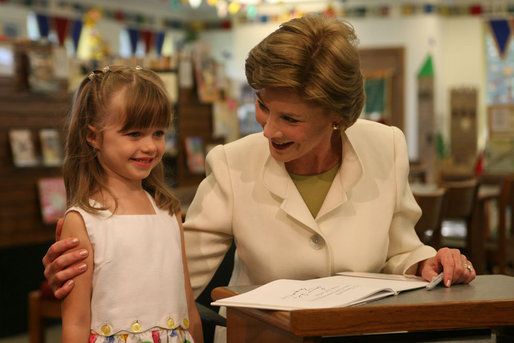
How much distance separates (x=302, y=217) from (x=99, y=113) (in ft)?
1.82

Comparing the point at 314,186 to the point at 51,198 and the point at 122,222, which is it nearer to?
the point at 122,222

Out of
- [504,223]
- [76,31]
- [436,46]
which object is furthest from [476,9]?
[504,223]

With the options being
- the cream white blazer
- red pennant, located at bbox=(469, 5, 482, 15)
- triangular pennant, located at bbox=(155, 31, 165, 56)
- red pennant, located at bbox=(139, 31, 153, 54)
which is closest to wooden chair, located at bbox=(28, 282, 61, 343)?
the cream white blazer

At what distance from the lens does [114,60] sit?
595 centimetres

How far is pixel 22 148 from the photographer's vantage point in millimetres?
5000

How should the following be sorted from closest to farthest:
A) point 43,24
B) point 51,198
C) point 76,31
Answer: point 51,198 < point 43,24 < point 76,31

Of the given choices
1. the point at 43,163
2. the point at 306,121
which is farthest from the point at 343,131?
the point at 43,163

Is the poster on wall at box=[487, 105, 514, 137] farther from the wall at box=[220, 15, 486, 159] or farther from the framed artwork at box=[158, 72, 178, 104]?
the framed artwork at box=[158, 72, 178, 104]

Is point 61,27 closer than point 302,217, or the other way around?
point 302,217

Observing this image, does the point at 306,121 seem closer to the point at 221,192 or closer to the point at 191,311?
the point at 221,192

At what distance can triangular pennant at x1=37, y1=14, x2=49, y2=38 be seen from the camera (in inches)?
427

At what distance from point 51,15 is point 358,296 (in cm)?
1064

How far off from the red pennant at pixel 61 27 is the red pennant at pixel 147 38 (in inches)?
77.7

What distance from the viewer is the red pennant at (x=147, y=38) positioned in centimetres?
1301
